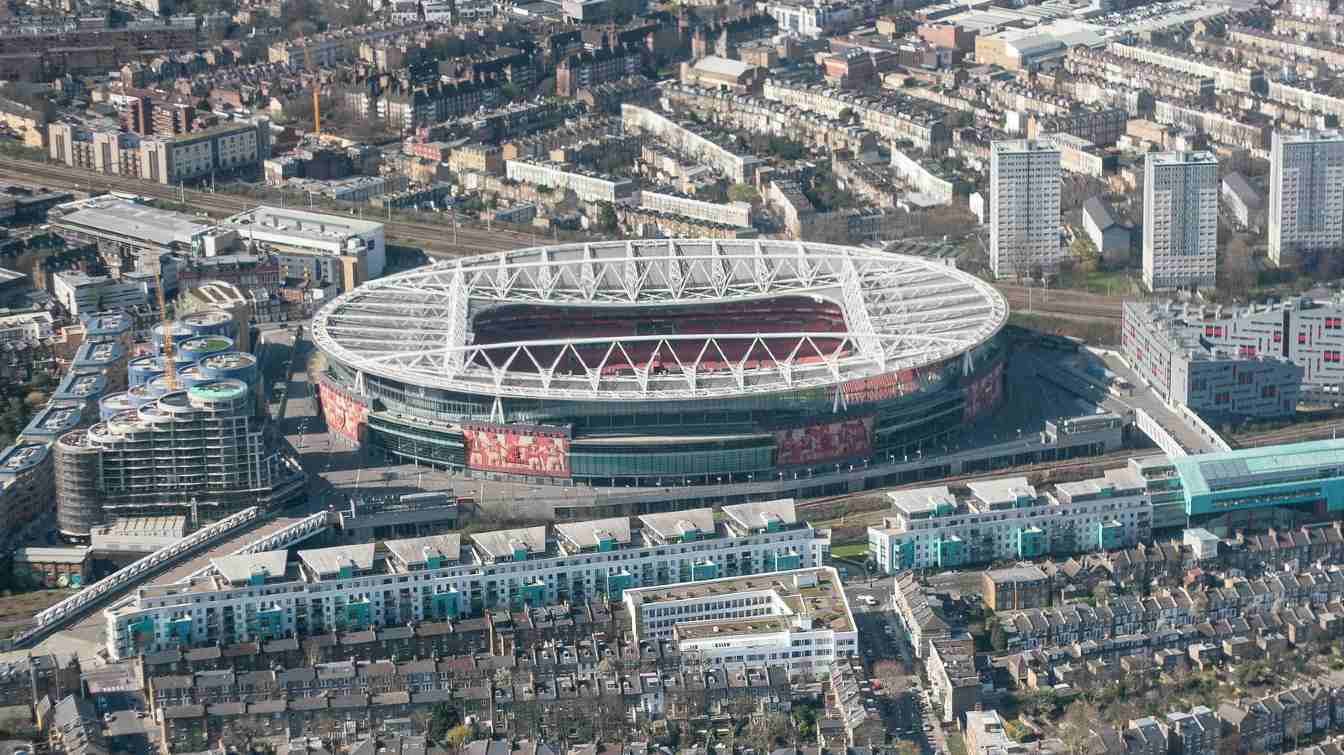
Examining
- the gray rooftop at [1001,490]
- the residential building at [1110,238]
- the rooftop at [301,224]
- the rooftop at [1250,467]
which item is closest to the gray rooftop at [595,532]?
the gray rooftop at [1001,490]

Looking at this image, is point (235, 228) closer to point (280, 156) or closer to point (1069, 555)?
point (280, 156)

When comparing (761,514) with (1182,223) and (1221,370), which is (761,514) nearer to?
(1221,370)

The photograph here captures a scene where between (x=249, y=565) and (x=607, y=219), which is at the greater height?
(x=607, y=219)

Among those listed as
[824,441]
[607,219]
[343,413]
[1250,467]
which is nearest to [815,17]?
[607,219]

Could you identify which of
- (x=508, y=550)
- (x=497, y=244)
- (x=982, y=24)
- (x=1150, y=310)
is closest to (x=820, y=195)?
(x=497, y=244)

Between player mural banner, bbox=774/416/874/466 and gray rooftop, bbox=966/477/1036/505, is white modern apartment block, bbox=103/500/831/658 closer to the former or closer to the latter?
gray rooftop, bbox=966/477/1036/505
